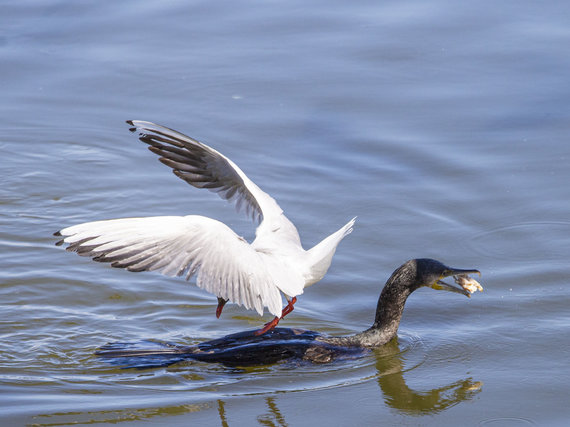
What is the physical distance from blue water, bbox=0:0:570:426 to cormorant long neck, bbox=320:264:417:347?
0.41 feet

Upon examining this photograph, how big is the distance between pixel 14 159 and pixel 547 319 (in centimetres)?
482

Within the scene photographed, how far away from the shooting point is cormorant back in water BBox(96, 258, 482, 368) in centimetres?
560

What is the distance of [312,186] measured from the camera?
26.2 feet

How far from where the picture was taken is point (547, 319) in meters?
5.99

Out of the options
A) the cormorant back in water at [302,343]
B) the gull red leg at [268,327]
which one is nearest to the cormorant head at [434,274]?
the cormorant back in water at [302,343]

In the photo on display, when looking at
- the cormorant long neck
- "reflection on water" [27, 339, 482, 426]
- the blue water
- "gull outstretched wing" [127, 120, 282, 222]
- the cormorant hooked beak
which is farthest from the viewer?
"gull outstretched wing" [127, 120, 282, 222]

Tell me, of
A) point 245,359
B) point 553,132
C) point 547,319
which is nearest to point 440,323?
point 547,319

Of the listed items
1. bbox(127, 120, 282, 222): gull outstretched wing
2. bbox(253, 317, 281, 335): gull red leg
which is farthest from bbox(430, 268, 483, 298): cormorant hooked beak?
bbox(127, 120, 282, 222): gull outstretched wing

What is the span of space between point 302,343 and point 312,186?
252 cm

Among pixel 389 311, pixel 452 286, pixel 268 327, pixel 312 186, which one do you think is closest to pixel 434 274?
Answer: pixel 452 286

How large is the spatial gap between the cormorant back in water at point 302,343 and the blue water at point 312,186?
119 millimetres

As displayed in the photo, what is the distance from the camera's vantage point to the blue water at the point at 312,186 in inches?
205

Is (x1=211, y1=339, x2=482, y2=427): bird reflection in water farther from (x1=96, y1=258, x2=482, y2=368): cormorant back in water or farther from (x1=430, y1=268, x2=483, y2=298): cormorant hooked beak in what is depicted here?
(x1=430, y1=268, x2=483, y2=298): cormorant hooked beak

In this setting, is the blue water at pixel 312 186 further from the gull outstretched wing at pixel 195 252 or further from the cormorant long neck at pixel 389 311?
the gull outstretched wing at pixel 195 252
